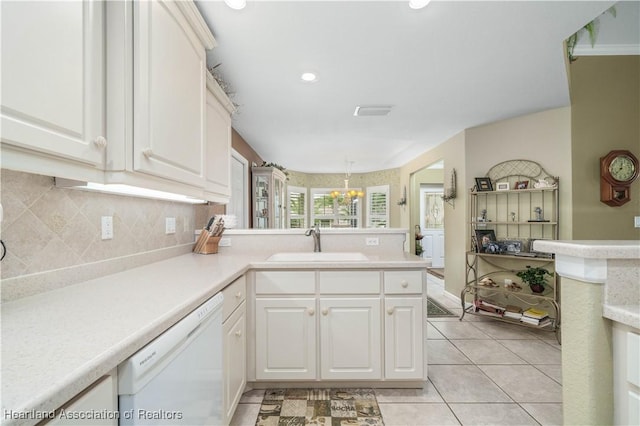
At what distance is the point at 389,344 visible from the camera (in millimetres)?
1840

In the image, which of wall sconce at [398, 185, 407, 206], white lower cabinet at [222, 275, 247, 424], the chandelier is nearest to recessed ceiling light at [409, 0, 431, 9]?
white lower cabinet at [222, 275, 247, 424]

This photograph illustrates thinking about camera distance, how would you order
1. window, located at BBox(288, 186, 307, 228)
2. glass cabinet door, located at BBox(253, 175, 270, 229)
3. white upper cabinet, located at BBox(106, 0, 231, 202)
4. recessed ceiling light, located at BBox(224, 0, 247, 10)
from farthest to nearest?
window, located at BBox(288, 186, 307, 228) < glass cabinet door, located at BBox(253, 175, 270, 229) < recessed ceiling light, located at BBox(224, 0, 247, 10) < white upper cabinet, located at BBox(106, 0, 231, 202)

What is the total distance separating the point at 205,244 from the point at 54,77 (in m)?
1.53

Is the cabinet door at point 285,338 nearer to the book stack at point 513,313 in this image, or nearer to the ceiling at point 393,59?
the ceiling at point 393,59

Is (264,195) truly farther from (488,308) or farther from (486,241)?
(488,308)

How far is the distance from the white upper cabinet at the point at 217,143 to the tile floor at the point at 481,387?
1.43m

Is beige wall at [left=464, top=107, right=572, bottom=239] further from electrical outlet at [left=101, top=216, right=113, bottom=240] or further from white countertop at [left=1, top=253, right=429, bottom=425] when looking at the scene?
electrical outlet at [left=101, top=216, right=113, bottom=240]

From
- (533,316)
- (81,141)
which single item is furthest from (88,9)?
(533,316)

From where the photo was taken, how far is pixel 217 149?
203 centimetres

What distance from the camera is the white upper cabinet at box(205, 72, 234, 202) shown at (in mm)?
1881

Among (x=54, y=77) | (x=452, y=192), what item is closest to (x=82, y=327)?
(x=54, y=77)

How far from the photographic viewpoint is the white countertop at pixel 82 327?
1.66ft

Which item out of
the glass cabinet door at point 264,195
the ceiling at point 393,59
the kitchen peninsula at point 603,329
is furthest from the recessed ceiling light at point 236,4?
the glass cabinet door at point 264,195

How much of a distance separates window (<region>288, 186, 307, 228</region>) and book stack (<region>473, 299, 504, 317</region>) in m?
4.74
